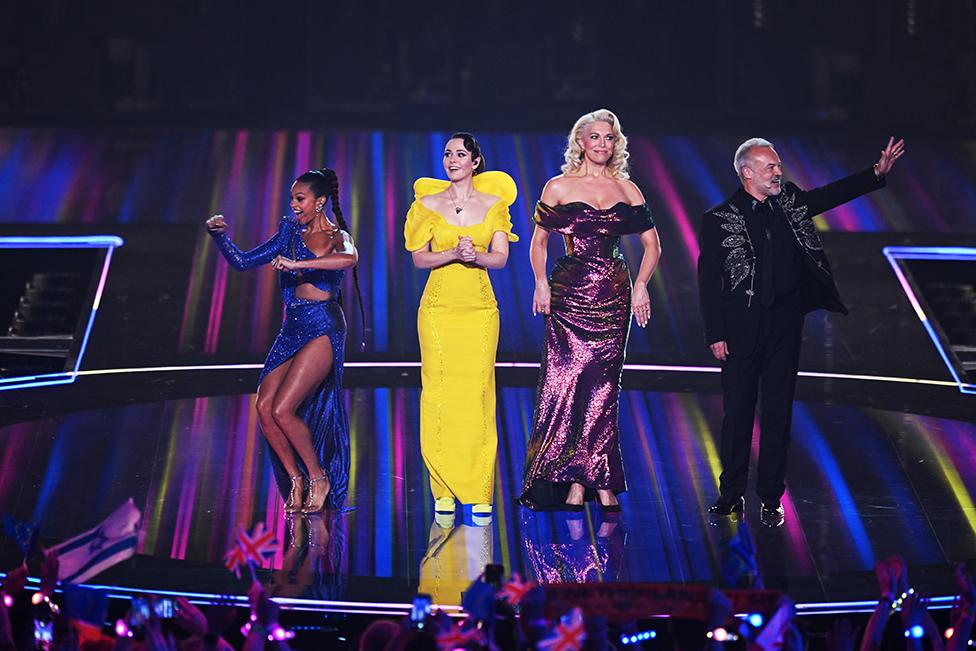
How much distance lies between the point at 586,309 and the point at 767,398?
777mm

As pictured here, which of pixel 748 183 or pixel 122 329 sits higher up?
pixel 122 329

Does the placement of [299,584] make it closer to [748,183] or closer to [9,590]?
[9,590]

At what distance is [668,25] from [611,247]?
7.57 m

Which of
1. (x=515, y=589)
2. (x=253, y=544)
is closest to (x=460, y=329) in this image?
(x=253, y=544)

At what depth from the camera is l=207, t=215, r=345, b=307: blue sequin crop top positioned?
20.9 ft

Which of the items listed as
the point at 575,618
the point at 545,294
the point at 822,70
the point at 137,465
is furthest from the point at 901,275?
the point at 575,618

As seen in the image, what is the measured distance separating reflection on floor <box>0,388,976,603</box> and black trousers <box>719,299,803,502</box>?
0.20 metres

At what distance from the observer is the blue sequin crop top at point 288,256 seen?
6.38 metres

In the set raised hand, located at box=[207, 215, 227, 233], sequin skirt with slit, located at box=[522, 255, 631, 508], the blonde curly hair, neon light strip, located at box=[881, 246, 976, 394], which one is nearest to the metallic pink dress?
sequin skirt with slit, located at box=[522, 255, 631, 508]

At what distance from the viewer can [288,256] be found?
6.39 m

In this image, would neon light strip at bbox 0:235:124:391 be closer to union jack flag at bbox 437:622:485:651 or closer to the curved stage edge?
the curved stage edge

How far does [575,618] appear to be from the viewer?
3605mm

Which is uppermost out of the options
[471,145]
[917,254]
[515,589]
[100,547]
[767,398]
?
[917,254]

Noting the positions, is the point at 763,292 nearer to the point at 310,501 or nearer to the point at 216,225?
the point at 310,501
